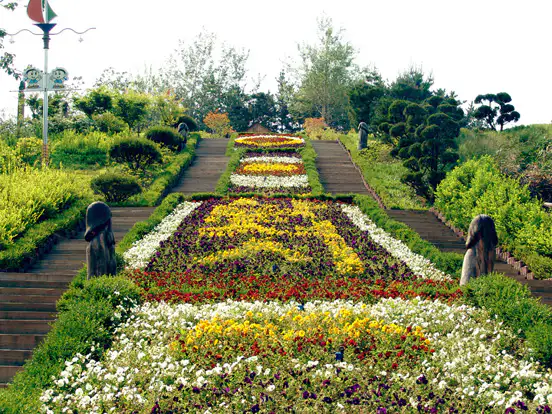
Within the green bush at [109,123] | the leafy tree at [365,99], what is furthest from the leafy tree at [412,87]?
the green bush at [109,123]

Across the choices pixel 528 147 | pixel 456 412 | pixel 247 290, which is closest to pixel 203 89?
pixel 528 147

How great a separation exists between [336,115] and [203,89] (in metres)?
10.9

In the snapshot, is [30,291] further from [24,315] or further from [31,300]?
[24,315]

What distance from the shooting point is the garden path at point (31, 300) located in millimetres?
7383

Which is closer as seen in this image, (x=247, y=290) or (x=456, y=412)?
(x=456, y=412)

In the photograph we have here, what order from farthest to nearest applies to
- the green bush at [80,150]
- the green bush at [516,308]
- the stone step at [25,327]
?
the green bush at [80,150] < the stone step at [25,327] < the green bush at [516,308]

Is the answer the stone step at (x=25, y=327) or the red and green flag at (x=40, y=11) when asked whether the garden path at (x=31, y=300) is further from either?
the red and green flag at (x=40, y=11)

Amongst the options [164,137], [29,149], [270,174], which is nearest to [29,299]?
[270,174]

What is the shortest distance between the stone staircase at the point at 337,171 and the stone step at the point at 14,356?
43.1 ft

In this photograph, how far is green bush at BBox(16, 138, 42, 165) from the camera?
2117 cm

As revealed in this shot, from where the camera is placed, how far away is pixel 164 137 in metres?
23.8

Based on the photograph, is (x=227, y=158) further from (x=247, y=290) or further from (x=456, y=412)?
(x=456, y=412)

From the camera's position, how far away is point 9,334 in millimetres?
7789

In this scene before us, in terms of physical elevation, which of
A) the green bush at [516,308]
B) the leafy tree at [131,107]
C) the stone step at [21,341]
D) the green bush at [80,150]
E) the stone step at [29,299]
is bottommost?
the stone step at [21,341]
